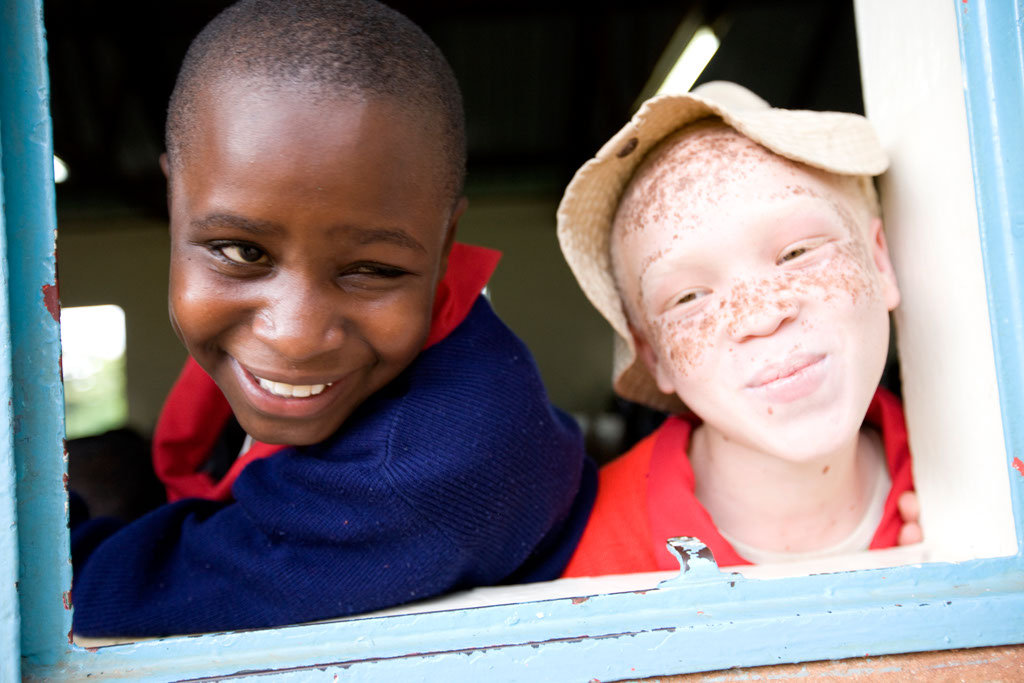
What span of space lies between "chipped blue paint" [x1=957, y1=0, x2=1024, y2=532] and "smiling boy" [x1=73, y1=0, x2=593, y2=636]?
51cm

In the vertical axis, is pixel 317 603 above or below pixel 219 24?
below

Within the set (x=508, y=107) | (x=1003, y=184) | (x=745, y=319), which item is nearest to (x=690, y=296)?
(x=745, y=319)

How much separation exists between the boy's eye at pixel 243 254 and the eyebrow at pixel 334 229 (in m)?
0.03

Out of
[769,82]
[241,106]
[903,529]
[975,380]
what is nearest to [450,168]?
[241,106]

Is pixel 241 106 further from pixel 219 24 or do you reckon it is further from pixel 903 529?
pixel 903 529

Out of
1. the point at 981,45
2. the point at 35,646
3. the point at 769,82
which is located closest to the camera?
the point at 35,646

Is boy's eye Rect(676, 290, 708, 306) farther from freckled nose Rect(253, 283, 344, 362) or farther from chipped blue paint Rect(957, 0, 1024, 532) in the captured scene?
freckled nose Rect(253, 283, 344, 362)

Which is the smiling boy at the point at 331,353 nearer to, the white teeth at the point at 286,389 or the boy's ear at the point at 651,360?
the white teeth at the point at 286,389

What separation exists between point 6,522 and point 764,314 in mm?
744

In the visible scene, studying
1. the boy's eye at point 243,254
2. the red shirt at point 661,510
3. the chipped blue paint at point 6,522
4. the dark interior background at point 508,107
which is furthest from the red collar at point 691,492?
the dark interior background at point 508,107

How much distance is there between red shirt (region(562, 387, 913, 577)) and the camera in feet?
3.39

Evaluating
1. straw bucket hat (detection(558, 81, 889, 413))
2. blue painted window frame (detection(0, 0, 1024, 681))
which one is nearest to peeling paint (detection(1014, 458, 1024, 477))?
blue painted window frame (detection(0, 0, 1024, 681))

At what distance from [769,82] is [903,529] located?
4028 mm

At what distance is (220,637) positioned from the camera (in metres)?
0.66
